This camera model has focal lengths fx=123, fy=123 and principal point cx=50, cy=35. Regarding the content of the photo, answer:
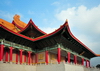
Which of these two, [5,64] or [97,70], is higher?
[5,64]

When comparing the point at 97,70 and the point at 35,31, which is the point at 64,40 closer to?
the point at 35,31

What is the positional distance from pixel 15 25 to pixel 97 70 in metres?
21.3

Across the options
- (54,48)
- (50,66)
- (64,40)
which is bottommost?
(50,66)

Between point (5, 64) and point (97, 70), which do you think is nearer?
point (5, 64)

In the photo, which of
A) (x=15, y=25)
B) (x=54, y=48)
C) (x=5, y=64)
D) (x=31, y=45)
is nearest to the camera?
(x=5, y=64)

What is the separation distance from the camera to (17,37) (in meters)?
18.2

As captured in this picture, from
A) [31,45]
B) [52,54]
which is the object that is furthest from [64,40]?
[31,45]

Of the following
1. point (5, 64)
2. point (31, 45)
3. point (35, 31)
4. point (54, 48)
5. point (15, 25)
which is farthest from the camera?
point (15, 25)

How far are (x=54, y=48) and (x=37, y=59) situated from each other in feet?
13.4

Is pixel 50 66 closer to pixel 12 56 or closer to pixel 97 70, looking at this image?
pixel 12 56

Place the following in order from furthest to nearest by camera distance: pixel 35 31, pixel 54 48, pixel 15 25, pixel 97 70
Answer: pixel 97 70 → pixel 15 25 → pixel 35 31 → pixel 54 48

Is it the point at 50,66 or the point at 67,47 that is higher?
the point at 67,47

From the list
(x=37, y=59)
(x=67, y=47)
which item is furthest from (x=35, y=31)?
(x=67, y=47)

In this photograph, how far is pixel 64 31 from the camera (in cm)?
1783
